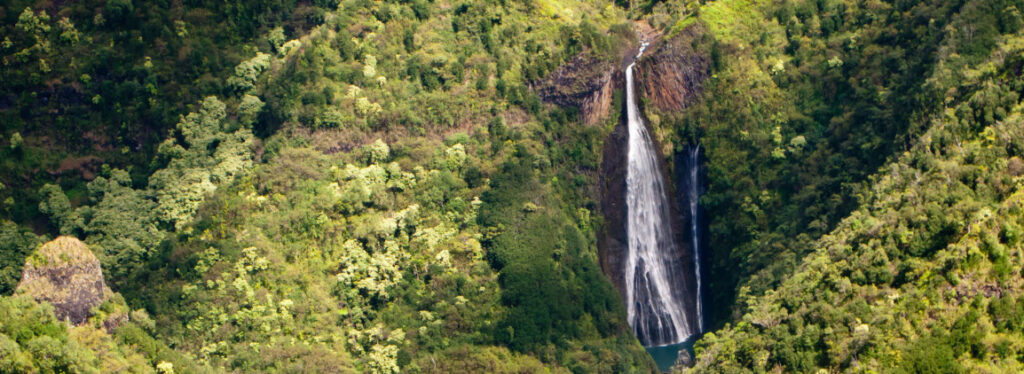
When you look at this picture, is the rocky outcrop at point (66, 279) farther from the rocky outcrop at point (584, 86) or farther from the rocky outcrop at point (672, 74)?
the rocky outcrop at point (672, 74)

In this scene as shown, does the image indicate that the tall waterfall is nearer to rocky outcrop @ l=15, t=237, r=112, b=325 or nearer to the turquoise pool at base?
the turquoise pool at base

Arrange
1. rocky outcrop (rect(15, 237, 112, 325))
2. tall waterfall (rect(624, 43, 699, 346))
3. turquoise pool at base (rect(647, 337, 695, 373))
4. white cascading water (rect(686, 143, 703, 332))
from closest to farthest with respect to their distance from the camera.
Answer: rocky outcrop (rect(15, 237, 112, 325)) < turquoise pool at base (rect(647, 337, 695, 373)) < tall waterfall (rect(624, 43, 699, 346)) < white cascading water (rect(686, 143, 703, 332))

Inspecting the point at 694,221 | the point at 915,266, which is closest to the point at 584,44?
the point at 694,221

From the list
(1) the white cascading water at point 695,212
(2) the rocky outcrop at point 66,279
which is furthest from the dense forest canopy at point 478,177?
(1) the white cascading water at point 695,212

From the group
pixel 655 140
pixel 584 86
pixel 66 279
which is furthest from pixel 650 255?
pixel 66 279

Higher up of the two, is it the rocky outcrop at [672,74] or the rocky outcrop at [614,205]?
the rocky outcrop at [672,74]

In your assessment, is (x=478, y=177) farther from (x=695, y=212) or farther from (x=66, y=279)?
(x=66, y=279)

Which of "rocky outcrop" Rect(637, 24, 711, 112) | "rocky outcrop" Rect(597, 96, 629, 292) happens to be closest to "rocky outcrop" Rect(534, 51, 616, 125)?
"rocky outcrop" Rect(597, 96, 629, 292)

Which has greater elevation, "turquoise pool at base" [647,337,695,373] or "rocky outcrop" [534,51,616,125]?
"rocky outcrop" [534,51,616,125]
